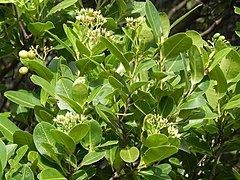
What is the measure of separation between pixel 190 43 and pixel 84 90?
0.27 m

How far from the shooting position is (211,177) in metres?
1.44

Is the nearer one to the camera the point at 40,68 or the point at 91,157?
the point at 91,157

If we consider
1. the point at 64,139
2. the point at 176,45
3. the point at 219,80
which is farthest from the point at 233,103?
the point at 64,139

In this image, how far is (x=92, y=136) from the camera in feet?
3.85

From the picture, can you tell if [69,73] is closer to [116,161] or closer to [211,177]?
[116,161]

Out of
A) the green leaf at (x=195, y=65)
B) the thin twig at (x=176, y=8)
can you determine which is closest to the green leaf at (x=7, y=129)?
the green leaf at (x=195, y=65)

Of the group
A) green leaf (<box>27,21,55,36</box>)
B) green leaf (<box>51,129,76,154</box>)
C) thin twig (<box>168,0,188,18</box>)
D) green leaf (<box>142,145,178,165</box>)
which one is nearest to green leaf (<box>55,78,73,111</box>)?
green leaf (<box>51,129,76,154</box>)

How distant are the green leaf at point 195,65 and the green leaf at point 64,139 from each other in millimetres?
329

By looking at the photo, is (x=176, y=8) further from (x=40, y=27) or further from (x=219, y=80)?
(x=219, y=80)

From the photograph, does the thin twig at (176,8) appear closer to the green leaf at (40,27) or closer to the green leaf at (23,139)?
the green leaf at (40,27)

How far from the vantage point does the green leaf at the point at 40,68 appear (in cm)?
128

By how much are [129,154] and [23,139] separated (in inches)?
11.0

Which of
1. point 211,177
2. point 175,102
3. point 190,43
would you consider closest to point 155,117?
point 175,102

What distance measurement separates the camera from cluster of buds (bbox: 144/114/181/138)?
1.14 metres
